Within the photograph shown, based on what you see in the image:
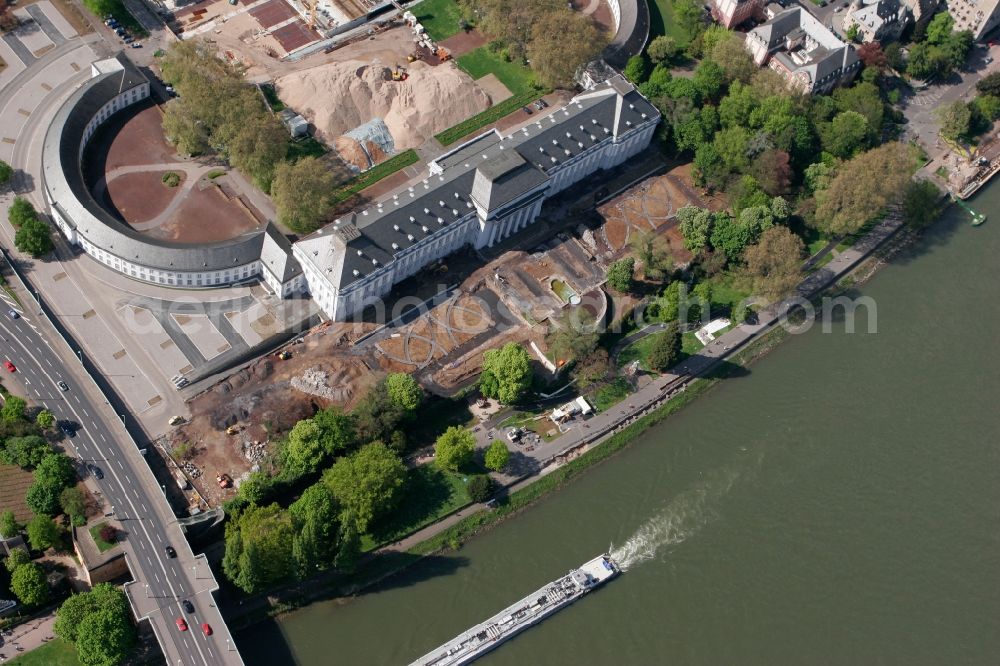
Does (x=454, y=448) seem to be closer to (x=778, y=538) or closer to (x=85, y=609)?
(x=778, y=538)

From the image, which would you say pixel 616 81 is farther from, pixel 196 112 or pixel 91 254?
pixel 91 254

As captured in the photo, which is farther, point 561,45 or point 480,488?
point 561,45

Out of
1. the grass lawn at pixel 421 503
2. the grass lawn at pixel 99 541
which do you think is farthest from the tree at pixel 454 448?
the grass lawn at pixel 99 541

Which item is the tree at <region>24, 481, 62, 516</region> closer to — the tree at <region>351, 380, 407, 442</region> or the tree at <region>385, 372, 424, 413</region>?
the tree at <region>351, 380, 407, 442</region>

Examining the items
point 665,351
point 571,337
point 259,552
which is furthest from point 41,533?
point 665,351

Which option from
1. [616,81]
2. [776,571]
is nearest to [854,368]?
[776,571]
